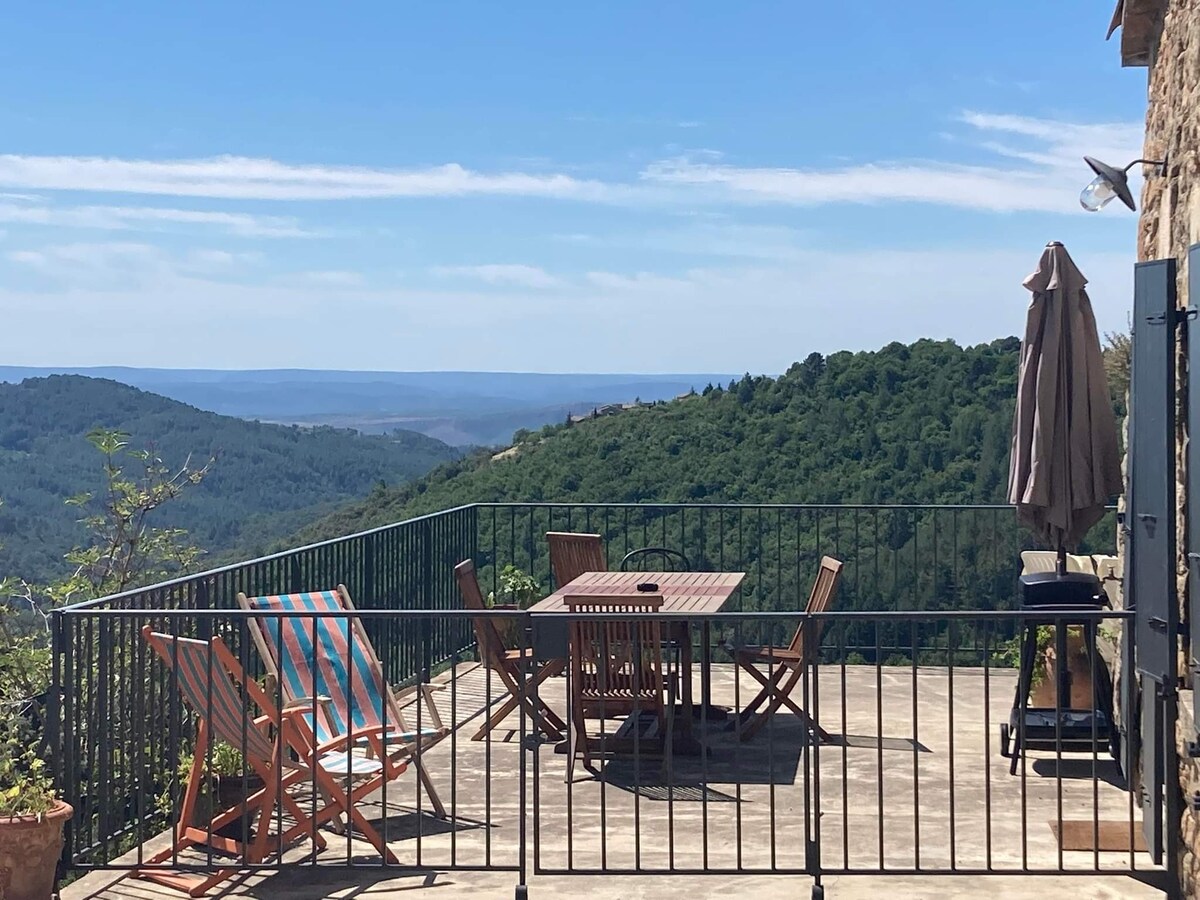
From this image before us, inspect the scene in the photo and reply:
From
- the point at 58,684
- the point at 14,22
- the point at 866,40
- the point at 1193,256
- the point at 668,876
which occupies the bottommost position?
the point at 668,876

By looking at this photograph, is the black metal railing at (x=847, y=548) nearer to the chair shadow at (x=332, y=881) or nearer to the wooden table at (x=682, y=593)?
the wooden table at (x=682, y=593)

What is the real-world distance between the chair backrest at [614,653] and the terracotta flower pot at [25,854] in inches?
97.8

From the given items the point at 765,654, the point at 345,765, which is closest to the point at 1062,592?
the point at 765,654

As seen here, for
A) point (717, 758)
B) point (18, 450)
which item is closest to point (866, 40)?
point (717, 758)

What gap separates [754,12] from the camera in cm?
1798

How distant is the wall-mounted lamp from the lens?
6.09m

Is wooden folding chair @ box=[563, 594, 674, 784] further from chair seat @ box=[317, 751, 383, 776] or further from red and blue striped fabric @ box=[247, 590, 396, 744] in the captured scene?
chair seat @ box=[317, 751, 383, 776]

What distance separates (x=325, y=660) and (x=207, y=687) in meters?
1.20

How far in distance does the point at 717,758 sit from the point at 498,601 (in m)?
2.74

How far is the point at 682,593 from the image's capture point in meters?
7.64

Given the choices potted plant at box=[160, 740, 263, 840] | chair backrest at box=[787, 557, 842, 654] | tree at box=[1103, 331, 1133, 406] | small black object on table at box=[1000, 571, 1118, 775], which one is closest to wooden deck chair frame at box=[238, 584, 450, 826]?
potted plant at box=[160, 740, 263, 840]

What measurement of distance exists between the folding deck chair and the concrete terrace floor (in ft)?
0.34

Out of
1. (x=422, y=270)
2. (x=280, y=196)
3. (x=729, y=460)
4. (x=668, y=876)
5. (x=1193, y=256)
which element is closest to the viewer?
(x=1193, y=256)

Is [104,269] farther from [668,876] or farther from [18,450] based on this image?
[668,876]
